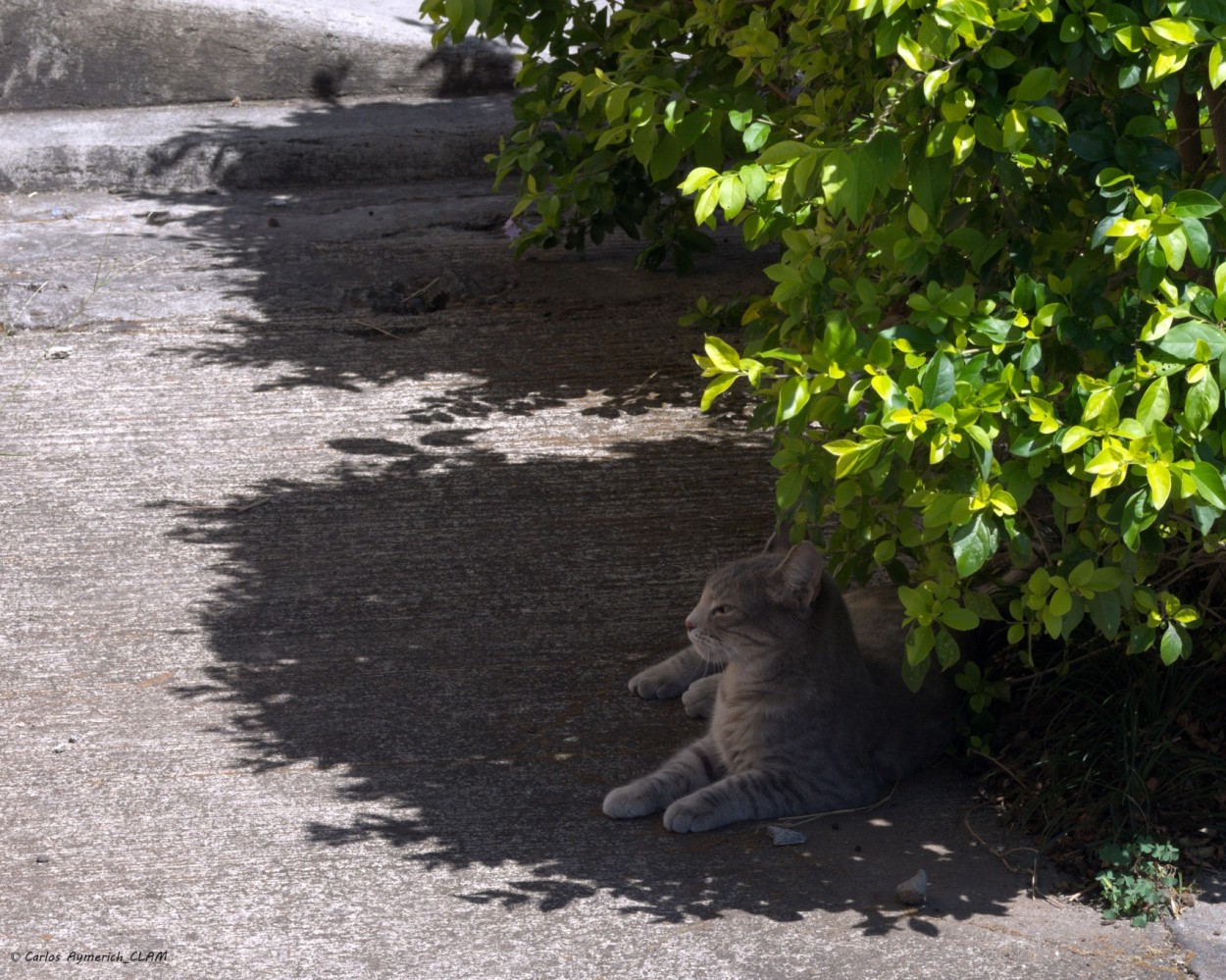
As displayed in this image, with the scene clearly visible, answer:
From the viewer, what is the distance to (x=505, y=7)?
5.02 meters

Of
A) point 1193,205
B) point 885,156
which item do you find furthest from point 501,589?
point 1193,205

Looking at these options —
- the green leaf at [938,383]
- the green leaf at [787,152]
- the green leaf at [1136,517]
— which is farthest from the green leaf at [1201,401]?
the green leaf at [787,152]

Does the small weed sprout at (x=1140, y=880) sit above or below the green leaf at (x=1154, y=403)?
below

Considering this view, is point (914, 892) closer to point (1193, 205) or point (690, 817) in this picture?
point (690, 817)

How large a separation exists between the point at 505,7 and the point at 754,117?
72.4 inches

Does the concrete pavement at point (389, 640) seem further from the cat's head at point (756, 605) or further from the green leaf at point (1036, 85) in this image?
the green leaf at point (1036, 85)

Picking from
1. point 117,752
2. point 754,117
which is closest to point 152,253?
point 117,752

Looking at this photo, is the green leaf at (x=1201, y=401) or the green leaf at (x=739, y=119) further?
the green leaf at (x=739, y=119)

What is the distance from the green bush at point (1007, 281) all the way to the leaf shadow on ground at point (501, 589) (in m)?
0.82

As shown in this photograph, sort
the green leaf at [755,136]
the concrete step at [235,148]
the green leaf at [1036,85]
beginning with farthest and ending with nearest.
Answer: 1. the concrete step at [235,148]
2. the green leaf at [755,136]
3. the green leaf at [1036,85]

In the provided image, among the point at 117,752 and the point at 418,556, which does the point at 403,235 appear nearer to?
the point at 418,556

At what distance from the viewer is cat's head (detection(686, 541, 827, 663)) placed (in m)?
3.71

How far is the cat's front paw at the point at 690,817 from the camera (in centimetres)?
344

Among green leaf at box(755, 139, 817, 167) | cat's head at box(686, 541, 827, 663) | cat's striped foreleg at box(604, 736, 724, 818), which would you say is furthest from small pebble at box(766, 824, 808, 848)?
green leaf at box(755, 139, 817, 167)
